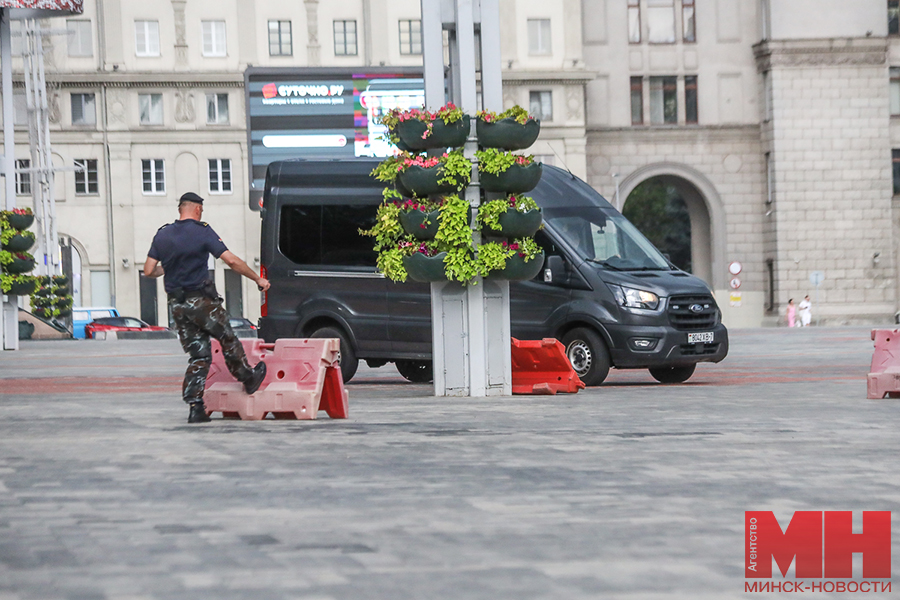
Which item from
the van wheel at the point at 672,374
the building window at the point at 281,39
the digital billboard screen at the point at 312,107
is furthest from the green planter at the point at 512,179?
the building window at the point at 281,39

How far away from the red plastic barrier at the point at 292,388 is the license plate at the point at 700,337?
636 centimetres

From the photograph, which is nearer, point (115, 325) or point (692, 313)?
point (692, 313)

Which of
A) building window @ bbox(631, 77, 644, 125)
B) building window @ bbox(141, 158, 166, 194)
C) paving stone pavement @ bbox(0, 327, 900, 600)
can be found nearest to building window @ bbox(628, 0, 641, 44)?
building window @ bbox(631, 77, 644, 125)

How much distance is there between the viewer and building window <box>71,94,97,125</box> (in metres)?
58.8

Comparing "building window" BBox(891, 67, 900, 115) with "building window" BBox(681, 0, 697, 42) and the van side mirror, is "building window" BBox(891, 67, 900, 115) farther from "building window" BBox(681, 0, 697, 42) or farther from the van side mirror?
the van side mirror

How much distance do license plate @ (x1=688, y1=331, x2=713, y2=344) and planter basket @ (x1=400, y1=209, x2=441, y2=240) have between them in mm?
4066

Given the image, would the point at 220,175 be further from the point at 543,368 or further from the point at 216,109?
the point at 543,368

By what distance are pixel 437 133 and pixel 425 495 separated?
25.3ft

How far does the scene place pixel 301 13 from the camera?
5900 cm

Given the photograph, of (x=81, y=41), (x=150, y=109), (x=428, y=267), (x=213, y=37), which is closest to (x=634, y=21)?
(x=213, y=37)

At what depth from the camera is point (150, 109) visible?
5903cm

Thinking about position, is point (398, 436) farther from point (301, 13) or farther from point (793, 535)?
point (301, 13)

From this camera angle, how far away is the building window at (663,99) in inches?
2405

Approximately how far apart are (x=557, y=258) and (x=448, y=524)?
10.9 meters
